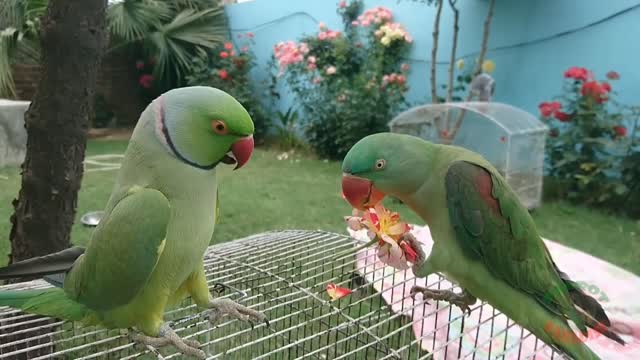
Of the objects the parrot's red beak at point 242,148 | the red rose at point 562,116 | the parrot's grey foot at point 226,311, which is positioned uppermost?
the parrot's red beak at point 242,148

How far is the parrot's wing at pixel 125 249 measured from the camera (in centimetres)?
82

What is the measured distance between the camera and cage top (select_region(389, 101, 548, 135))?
3.56m

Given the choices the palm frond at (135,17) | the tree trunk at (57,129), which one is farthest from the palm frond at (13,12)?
the tree trunk at (57,129)

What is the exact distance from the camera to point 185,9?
6.71 meters

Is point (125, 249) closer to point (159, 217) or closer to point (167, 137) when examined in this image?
point (159, 217)

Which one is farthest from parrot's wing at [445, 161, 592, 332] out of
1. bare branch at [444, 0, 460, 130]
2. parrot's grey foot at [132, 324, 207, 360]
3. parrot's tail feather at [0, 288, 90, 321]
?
bare branch at [444, 0, 460, 130]

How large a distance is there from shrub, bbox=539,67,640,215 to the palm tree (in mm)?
4348

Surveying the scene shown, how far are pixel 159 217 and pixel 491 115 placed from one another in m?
3.13

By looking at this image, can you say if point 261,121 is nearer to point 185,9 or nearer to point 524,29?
point 185,9

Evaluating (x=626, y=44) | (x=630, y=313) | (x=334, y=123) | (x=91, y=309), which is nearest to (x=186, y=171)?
(x=91, y=309)

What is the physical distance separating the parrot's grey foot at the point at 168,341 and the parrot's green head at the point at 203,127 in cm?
29

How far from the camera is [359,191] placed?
3.28 feet

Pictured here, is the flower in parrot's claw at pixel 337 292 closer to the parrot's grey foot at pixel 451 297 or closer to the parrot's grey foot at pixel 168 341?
the parrot's grey foot at pixel 451 297

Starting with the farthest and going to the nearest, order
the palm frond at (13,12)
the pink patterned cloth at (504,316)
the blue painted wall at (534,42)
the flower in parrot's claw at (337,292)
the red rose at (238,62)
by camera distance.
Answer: the red rose at (238,62) → the palm frond at (13,12) → the blue painted wall at (534,42) → the pink patterned cloth at (504,316) → the flower in parrot's claw at (337,292)
